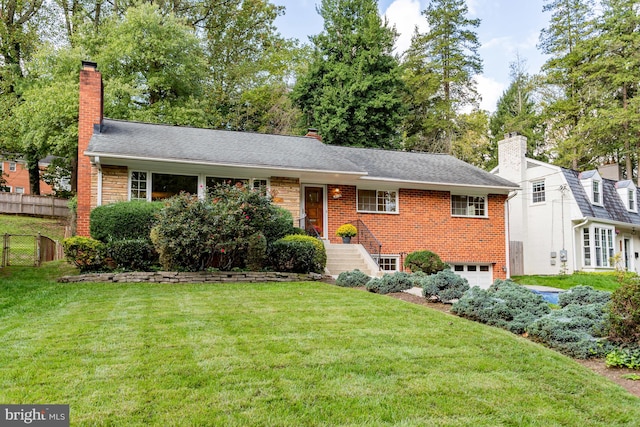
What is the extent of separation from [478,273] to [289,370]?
14.3 m

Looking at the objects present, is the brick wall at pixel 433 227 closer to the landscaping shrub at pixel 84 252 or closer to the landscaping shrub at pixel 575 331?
the landscaping shrub at pixel 84 252

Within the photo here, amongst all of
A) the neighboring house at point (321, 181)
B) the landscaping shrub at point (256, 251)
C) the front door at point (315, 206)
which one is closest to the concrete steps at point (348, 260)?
the neighboring house at point (321, 181)

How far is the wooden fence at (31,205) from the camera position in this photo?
Result: 25.1 m

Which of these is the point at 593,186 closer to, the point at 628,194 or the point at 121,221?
the point at 628,194

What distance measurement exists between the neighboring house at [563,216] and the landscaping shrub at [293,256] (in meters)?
12.1

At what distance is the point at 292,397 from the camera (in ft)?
11.2

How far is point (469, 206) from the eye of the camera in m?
16.9

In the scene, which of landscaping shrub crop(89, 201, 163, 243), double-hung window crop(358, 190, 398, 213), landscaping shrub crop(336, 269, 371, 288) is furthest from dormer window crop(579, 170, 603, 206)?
landscaping shrub crop(89, 201, 163, 243)

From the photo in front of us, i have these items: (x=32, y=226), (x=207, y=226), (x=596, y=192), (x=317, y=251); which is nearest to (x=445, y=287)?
(x=317, y=251)

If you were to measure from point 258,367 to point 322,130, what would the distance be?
2223 centimetres

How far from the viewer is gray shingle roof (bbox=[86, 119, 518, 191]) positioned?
13.1 meters

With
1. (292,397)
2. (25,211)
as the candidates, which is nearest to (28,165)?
(25,211)

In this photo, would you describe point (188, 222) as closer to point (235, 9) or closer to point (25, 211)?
point (25, 211)

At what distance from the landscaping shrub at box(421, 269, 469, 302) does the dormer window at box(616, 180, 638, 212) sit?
1851 centimetres
